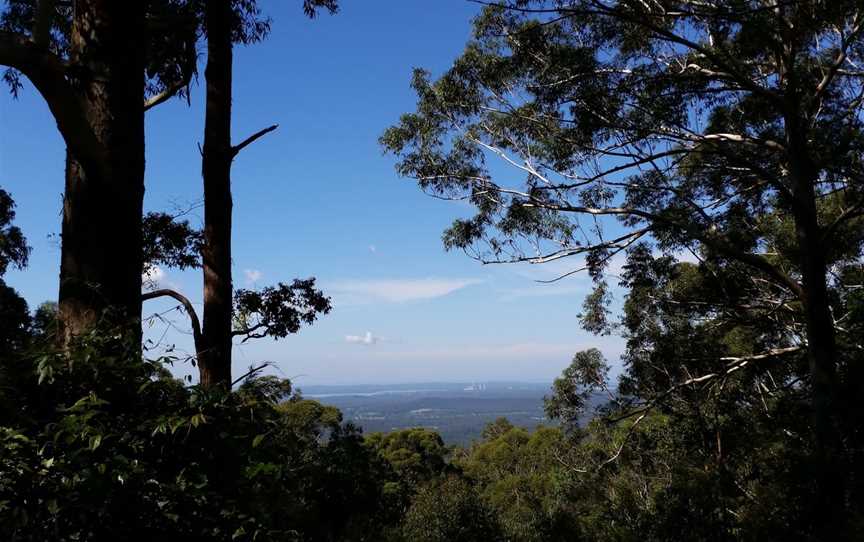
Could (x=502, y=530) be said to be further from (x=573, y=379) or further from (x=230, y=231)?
(x=230, y=231)

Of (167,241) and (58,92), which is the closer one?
(58,92)

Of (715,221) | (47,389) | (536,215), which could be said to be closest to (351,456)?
(536,215)

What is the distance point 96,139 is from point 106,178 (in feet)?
0.54

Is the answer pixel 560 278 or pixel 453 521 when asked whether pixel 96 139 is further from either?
pixel 453 521

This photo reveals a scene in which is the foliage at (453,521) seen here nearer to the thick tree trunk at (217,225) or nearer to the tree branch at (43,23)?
the thick tree trunk at (217,225)

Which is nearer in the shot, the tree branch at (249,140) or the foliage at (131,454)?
the foliage at (131,454)

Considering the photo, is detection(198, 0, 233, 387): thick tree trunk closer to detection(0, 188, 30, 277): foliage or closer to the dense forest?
the dense forest

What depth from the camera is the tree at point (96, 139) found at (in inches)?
94.2

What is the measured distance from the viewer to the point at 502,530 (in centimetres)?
1252

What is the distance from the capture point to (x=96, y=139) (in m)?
2.54

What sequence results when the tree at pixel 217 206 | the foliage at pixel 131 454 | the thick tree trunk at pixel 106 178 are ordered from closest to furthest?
the foliage at pixel 131 454
the thick tree trunk at pixel 106 178
the tree at pixel 217 206

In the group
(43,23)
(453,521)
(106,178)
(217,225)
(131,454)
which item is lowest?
(453,521)

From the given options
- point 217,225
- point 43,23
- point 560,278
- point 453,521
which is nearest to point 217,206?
point 217,225

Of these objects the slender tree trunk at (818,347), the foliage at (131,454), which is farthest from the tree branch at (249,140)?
the slender tree trunk at (818,347)
